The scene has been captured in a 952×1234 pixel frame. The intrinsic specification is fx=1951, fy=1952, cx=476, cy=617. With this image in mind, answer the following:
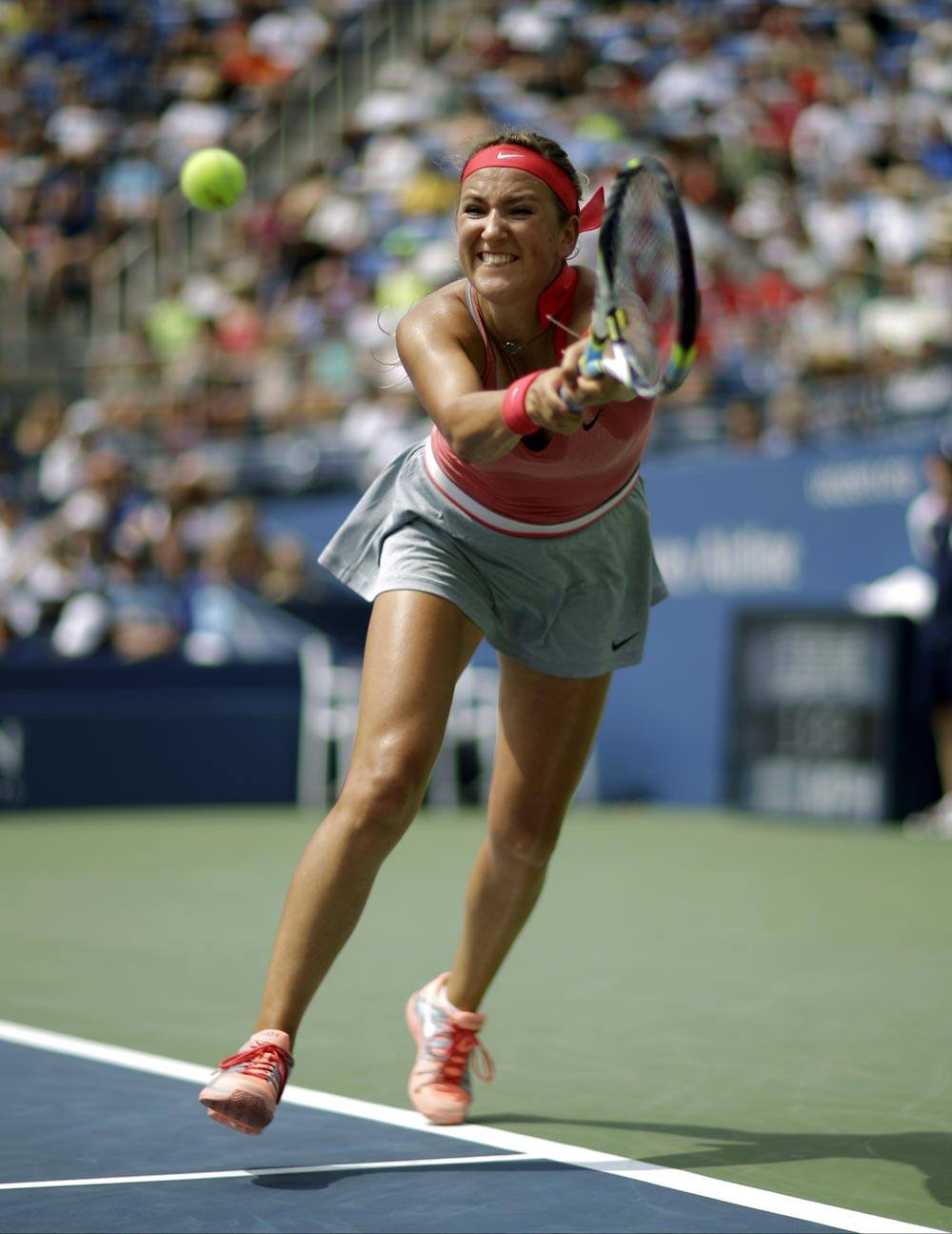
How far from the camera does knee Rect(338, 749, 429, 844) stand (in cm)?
362

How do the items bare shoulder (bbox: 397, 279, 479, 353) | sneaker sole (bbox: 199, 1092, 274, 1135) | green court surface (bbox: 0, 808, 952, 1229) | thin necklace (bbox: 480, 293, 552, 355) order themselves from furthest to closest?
green court surface (bbox: 0, 808, 952, 1229), thin necklace (bbox: 480, 293, 552, 355), bare shoulder (bbox: 397, 279, 479, 353), sneaker sole (bbox: 199, 1092, 274, 1135)

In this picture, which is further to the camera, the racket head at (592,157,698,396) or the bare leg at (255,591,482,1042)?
the bare leg at (255,591,482,1042)

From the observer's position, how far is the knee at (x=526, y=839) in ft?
13.2

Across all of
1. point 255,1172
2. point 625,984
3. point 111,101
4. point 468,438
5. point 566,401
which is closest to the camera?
point 566,401

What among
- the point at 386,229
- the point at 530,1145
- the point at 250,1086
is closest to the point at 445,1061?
the point at 530,1145

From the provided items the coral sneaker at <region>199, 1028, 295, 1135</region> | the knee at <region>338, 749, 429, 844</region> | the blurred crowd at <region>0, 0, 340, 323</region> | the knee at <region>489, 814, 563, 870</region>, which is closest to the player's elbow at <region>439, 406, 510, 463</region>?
the knee at <region>338, 749, 429, 844</region>

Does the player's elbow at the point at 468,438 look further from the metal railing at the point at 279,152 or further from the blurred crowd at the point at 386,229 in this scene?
the metal railing at the point at 279,152

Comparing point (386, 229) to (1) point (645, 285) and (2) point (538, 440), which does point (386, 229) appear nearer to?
(2) point (538, 440)

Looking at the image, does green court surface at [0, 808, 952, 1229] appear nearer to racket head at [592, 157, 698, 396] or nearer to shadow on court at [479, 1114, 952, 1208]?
shadow on court at [479, 1114, 952, 1208]

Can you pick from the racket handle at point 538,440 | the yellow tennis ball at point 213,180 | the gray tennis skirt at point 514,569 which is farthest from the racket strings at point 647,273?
the yellow tennis ball at point 213,180

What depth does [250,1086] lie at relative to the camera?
11.3ft

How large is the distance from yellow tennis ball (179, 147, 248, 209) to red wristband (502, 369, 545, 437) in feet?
8.06

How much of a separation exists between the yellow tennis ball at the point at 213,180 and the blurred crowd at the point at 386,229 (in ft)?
21.6

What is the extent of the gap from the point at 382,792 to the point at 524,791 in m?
0.48
